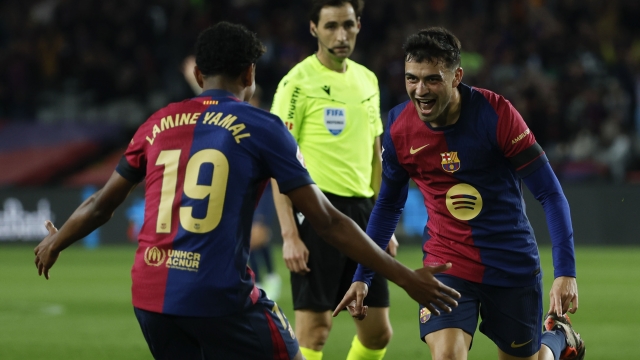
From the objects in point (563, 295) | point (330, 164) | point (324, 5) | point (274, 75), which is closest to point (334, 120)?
point (330, 164)

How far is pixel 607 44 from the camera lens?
1877 cm

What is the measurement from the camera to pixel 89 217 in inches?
159

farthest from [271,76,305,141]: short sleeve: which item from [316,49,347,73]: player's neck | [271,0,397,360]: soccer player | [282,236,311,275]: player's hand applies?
[282,236,311,275]: player's hand

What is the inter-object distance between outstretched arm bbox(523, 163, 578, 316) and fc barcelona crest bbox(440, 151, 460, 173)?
1.11ft

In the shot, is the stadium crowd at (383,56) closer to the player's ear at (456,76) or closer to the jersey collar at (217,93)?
the player's ear at (456,76)

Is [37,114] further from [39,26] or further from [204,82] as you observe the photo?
[204,82]

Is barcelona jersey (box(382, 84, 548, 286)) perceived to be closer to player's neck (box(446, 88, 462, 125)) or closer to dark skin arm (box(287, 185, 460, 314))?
player's neck (box(446, 88, 462, 125))

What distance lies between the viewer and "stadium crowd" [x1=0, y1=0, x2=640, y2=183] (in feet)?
57.4

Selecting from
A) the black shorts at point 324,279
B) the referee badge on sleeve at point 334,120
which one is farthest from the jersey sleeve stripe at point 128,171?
the referee badge on sleeve at point 334,120

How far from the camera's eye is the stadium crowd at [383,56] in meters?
17.5

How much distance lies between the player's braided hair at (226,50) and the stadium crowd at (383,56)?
43.2ft

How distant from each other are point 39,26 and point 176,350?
1824 centimetres

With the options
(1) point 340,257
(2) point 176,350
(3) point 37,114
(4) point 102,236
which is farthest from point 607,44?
(2) point 176,350

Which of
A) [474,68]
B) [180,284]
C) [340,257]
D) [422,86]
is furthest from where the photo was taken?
[474,68]
